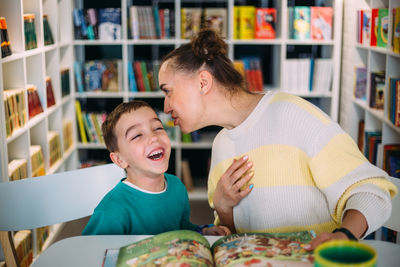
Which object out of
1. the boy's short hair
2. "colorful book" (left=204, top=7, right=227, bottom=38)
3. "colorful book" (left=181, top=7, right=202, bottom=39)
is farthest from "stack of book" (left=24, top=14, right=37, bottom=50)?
the boy's short hair

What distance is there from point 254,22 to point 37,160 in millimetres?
1986

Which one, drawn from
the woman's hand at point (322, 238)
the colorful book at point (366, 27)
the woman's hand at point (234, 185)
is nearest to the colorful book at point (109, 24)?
the colorful book at point (366, 27)

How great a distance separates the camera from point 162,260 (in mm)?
1037

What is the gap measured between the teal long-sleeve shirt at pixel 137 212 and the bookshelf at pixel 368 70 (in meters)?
1.66

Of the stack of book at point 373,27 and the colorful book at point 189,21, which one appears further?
the colorful book at point 189,21

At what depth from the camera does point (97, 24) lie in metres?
4.11

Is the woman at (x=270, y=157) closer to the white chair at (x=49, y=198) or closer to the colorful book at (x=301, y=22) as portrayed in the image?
the white chair at (x=49, y=198)

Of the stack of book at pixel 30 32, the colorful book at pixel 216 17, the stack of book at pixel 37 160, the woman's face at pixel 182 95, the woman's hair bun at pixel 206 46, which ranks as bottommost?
the stack of book at pixel 37 160

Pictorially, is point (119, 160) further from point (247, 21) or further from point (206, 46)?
point (247, 21)

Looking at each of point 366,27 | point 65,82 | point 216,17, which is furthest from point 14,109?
point 366,27

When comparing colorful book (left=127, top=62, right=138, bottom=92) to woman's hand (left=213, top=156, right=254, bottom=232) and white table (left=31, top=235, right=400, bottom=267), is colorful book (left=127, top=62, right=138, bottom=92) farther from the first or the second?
white table (left=31, top=235, right=400, bottom=267)

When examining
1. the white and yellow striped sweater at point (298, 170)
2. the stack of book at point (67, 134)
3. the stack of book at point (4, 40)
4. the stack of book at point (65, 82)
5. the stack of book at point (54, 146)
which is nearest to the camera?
the white and yellow striped sweater at point (298, 170)

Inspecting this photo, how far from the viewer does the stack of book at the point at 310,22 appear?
401 centimetres

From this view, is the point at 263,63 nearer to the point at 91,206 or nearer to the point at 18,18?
the point at 18,18
